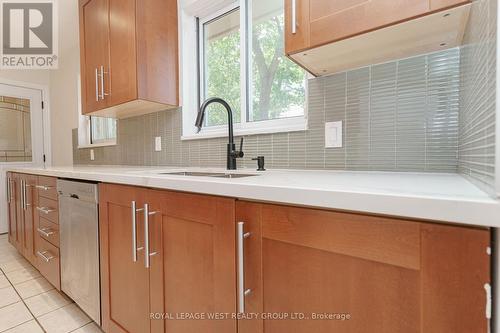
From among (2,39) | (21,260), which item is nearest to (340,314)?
(21,260)

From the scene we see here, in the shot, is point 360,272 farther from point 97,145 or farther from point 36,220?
point 97,145

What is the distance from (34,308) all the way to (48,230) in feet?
1.57

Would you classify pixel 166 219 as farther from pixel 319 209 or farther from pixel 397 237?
pixel 397 237

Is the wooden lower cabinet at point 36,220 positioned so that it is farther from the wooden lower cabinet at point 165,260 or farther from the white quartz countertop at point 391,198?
the white quartz countertop at point 391,198

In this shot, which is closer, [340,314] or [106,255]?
[340,314]

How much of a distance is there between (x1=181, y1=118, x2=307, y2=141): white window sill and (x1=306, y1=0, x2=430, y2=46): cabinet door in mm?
456

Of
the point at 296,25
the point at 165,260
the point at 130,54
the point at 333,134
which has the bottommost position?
the point at 165,260

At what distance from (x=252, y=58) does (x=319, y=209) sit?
129 centimetres

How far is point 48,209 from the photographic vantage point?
5.54 feet

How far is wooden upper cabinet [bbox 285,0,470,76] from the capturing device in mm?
701

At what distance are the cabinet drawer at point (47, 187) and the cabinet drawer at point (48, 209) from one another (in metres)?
0.03

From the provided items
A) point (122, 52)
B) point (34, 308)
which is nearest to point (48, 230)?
point (34, 308)

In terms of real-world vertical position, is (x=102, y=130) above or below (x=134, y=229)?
above

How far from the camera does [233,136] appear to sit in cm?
147
